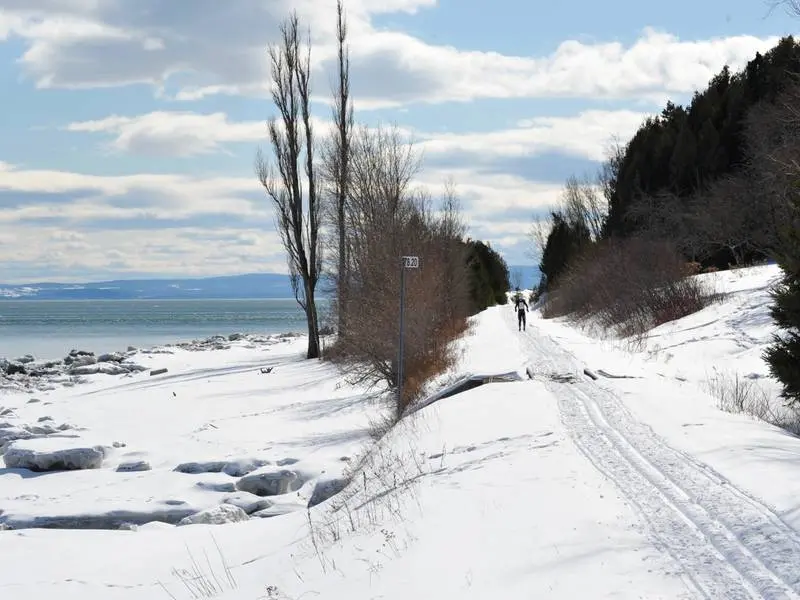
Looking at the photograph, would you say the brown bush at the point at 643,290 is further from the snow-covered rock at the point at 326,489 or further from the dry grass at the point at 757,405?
the snow-covered rock at the point at 326,489

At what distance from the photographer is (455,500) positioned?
27.8 feet

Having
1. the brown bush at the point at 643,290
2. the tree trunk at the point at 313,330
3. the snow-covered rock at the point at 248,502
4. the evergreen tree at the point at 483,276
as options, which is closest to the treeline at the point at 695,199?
the brown bush at the point at 643,290

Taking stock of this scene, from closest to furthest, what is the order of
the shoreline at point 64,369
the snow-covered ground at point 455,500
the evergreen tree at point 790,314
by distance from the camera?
the snow-covered ground at point 455,500
the evergreen tree at point 790,314
the shoreline at point 64,369

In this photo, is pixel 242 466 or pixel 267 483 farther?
pixel 242 466

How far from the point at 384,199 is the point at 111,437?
21.4 meters

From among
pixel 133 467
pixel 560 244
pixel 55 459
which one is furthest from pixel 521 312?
pixel 560 244

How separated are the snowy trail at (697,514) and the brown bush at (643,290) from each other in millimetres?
21624

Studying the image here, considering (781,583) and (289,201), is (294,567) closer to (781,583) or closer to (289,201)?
(781,583)

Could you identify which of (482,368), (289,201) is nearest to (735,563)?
(482,368)

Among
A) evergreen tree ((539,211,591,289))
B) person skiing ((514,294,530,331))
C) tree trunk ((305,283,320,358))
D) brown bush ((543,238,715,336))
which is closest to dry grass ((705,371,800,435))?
brown bush ((543,238,715,336))

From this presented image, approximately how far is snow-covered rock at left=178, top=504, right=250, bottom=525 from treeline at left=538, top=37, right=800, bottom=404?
22.9m

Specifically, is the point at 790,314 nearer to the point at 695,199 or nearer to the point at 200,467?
the point at 200,467

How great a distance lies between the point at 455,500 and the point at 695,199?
44.5 meters

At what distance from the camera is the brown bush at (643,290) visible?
33.2m
